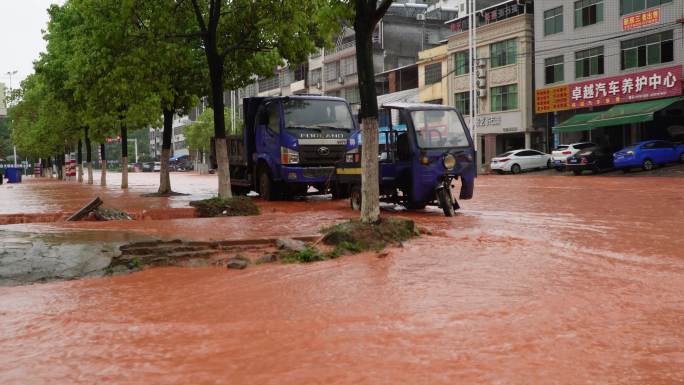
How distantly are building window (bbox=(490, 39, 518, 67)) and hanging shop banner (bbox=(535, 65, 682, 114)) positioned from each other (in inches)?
144

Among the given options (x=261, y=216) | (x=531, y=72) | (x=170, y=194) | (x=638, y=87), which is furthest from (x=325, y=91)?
(x=261, y=216)

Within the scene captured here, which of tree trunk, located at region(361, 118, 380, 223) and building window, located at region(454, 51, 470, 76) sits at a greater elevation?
building window, located at region(454, 51, 470, 76)

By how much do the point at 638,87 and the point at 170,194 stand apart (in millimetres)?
24518

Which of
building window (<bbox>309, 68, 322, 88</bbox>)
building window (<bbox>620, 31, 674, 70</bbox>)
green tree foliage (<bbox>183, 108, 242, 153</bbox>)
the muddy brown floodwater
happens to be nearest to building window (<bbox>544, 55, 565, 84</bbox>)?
building window (<bbox>620, 31, 674, 70</bbox>)

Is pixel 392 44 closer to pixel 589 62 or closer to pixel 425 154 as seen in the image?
pixel 589 62

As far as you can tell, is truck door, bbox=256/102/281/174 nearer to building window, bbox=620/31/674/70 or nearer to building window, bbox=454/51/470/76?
building window, bbox=620/31/674/70

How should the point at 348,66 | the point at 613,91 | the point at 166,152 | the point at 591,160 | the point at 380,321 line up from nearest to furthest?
the point at 380,321
the point at 166,152
the point at 591,160
the point at 613,91
the point at 348,66

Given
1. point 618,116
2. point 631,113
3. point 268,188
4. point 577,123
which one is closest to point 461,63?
point 577,123

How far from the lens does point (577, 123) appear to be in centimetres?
3544

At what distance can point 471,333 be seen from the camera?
485 cm

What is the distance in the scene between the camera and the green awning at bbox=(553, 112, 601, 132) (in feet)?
114

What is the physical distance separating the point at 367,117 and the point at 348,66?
51.0 metres

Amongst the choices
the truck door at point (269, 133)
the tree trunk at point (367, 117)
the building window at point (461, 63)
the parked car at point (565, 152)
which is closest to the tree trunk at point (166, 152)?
the truck door at point (269, 133)

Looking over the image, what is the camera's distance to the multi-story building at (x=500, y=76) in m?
41.6
